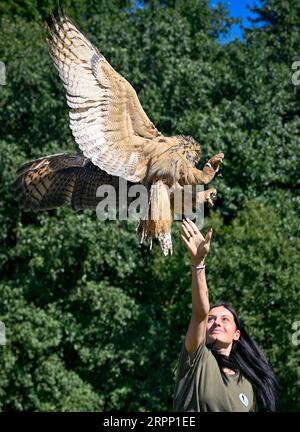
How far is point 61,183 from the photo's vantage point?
5.91m

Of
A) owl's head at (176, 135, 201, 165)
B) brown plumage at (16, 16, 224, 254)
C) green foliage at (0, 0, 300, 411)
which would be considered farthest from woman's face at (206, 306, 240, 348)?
green foliage at (0, 0, 300, 411)

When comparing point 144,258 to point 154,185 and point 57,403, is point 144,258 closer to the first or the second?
point 57,403

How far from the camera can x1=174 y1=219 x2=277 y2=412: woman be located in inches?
160

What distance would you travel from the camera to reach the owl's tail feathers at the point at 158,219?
16.0 feet

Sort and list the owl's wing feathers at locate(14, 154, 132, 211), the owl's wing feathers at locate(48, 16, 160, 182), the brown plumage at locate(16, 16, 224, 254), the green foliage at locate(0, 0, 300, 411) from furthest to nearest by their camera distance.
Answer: the green foliage at locate(0, 0, 300, 411)
the owl's wing feathers at locate(14, 154, 132, 211)
the owl's wing feathers at locate(48, 16, 160, 182)
the brown plumage at locate(16, 16, 224, 254)

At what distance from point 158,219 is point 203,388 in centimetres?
110

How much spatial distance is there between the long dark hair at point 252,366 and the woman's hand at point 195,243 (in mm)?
520

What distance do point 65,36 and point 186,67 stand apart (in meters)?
9.08

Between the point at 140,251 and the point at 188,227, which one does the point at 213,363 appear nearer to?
the point at 188,227

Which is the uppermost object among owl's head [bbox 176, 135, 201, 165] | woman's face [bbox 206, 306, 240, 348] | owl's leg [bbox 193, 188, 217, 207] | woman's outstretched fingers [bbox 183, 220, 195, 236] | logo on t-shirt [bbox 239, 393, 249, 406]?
owl's head [bbox 176, 135, 201, 165]

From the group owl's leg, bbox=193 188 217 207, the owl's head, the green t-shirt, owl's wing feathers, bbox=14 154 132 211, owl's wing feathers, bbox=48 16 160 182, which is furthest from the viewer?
owl's wing feathers, bbox=14 154 132 211

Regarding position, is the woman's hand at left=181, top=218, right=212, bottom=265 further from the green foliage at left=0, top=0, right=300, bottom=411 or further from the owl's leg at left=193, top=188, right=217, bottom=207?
the green foliage at left=0, top=0, right=300, bottom=411

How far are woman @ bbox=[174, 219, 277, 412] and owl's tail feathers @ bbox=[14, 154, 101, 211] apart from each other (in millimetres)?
1548

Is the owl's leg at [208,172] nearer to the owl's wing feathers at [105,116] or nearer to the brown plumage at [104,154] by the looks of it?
the brown plumage at [104,154]
